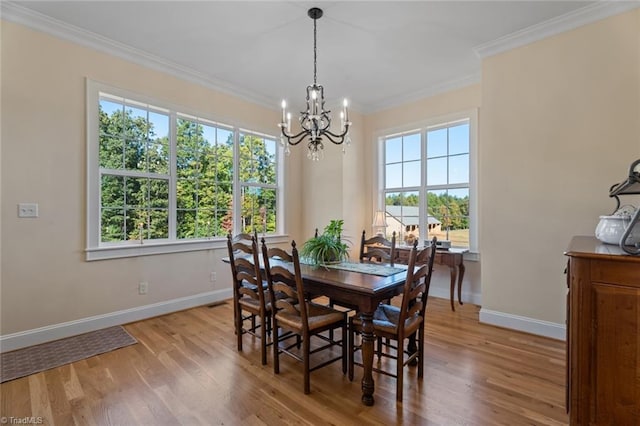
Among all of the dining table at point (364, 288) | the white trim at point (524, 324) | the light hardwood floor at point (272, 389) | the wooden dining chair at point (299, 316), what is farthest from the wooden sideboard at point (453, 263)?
the wooden dining chair at point (299, 316)

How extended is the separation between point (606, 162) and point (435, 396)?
2512 mm

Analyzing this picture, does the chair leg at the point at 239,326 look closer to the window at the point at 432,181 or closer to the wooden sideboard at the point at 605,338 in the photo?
the wooden sideboard at the point at 605,338

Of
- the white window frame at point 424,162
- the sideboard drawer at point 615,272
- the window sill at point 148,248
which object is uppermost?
the white window frame at point 424,162

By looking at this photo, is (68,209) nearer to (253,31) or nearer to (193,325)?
(193,325)

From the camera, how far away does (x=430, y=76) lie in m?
3.95

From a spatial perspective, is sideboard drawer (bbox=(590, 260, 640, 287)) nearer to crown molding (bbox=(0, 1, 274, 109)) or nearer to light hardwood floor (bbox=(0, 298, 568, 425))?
light hardwood floor (bbox=(0, 298, 568, 425))

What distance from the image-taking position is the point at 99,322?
10.2ft

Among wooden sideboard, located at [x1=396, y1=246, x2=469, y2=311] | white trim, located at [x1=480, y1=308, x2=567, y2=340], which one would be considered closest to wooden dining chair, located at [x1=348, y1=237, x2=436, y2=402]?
white trim, located at [x1=480, y1=308, x2=567, y2=340]

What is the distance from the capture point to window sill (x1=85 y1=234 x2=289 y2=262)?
312 centimetres

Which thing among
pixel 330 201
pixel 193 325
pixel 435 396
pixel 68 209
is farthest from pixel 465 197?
pixel 68 209

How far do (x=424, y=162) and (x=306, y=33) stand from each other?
250cm

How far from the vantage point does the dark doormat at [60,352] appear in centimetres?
233

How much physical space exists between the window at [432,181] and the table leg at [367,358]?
8.78 feet

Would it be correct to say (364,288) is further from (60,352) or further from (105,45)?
(105,45)
